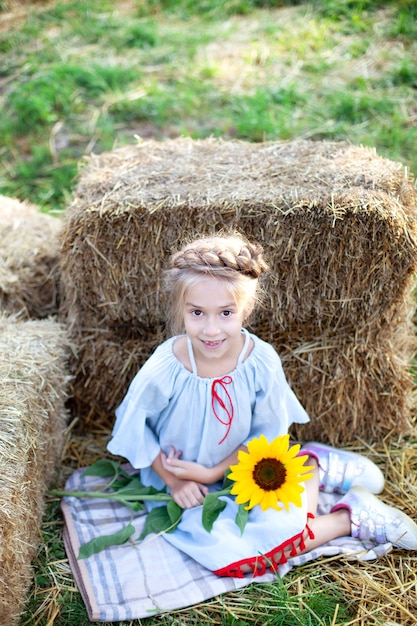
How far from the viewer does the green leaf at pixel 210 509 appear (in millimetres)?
2533

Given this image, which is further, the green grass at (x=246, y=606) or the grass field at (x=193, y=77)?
the grass field at (x=193, y=77)

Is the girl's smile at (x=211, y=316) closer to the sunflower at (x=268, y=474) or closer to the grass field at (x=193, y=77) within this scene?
the sunflower at (x=268, y=474)

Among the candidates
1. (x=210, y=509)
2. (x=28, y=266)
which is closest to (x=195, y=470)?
(x=210, y=509)

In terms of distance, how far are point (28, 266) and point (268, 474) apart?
5.42 ft

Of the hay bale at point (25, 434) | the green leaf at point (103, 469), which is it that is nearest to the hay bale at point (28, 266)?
the hay bale at point (25, 434)

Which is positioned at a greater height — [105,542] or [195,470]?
[195,470]

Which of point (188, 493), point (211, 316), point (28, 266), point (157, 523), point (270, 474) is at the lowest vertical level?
point (157, 523)

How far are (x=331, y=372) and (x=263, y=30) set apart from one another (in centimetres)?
401

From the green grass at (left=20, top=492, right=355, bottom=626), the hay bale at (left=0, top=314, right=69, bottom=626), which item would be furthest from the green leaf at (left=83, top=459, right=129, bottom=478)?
the green grass at (left=20, top=492, right=355, bottom=626)

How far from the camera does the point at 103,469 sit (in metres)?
2.97

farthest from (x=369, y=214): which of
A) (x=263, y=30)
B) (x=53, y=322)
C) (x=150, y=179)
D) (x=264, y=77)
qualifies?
(x=263, y=30)

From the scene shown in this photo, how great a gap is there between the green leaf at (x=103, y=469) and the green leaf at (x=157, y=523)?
303mm

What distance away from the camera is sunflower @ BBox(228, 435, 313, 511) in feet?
7.86

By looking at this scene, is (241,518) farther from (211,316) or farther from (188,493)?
(211,316)
